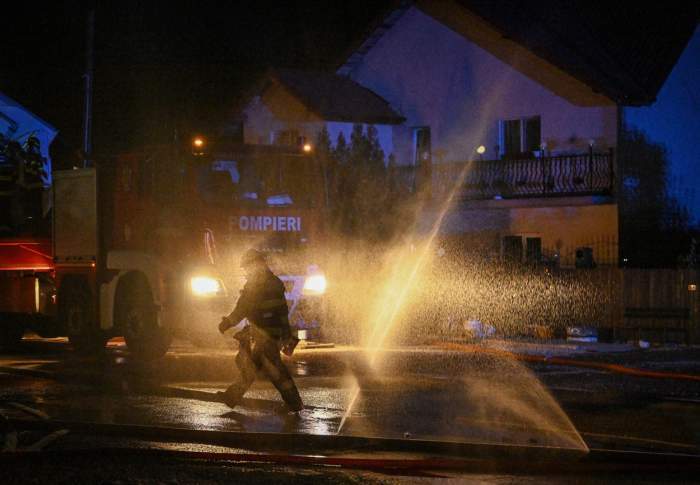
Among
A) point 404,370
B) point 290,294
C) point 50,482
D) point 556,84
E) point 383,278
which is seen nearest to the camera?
point 50,482

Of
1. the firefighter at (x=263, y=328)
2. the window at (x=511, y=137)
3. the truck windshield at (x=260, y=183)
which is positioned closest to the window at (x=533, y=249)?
the window at (x=511, y=137)

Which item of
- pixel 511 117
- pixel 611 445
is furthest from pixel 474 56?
pixel 611 445

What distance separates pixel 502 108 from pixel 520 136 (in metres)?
0.90

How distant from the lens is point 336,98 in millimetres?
34656

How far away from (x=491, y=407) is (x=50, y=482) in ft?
17.5

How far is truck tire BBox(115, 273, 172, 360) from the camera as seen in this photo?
17453mm

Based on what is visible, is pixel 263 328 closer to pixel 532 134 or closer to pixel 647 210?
pixel 647 210

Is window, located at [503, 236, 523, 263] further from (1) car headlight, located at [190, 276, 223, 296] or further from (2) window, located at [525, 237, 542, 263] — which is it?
(1) car headlight, located at [190, 276, 223, 296]

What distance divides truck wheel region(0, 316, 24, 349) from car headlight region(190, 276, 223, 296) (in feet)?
14.2

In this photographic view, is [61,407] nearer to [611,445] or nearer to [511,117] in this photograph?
[611,445]

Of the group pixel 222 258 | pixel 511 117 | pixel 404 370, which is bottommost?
pixel 404 370

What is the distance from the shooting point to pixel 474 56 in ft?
106

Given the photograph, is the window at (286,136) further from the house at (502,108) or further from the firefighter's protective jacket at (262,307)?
the firefighter's protective jacket at (262,307)

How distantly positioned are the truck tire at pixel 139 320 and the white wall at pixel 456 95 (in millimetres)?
14850
